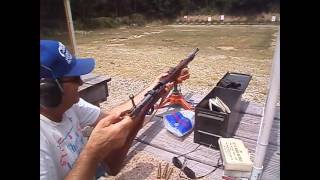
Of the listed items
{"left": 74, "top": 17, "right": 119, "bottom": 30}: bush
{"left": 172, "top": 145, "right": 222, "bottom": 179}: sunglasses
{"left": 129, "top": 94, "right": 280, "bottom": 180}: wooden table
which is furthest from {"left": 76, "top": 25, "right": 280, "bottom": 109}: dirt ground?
{"left": 74, "top": 17, "right": 119, "bottom": 30}: bush

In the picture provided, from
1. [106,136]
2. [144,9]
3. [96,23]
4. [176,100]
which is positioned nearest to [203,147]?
[176,100]

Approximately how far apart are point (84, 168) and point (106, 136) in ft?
0.63

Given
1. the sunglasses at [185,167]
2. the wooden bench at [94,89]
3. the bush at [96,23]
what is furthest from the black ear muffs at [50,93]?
the bush at [96,23]

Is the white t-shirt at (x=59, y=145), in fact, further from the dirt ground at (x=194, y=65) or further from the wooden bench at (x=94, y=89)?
the dirt ground at (x=194, y=65)

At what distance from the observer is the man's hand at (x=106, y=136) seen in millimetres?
1514

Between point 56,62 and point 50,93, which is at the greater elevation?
point 56,62

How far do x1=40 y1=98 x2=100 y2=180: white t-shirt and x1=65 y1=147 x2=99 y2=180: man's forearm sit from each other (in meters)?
0.09

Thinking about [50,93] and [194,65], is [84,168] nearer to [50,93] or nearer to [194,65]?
[50,93]

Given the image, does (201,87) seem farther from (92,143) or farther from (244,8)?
(244,8)

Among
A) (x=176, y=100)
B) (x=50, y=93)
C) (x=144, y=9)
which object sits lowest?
(x=176, y=100)

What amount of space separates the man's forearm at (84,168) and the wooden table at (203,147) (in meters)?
0.95

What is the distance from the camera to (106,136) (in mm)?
1533

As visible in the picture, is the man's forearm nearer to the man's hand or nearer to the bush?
the man's hand
